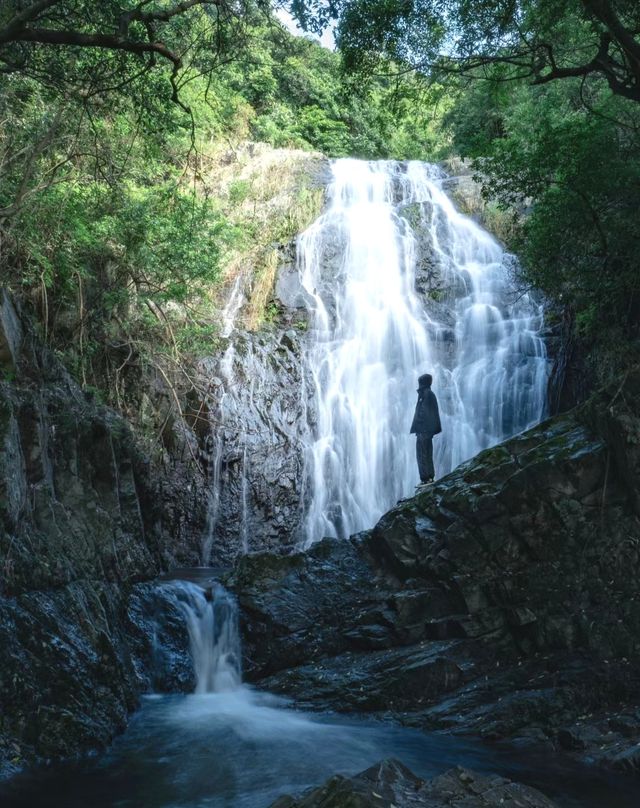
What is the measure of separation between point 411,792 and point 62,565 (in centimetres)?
477

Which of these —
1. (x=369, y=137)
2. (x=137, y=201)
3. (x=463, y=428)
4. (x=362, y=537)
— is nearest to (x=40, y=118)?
(x=137, y=201)

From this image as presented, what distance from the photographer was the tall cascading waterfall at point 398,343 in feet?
53.6

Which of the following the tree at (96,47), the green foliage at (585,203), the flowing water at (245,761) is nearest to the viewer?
the flowing water at (245,761)

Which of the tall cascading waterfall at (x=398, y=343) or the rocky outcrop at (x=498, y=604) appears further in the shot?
the tall cascading waterfall at (x=398, y=343)

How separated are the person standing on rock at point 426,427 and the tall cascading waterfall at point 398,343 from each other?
346 cm

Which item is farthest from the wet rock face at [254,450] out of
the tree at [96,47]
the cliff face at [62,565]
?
the tree at [96,47]

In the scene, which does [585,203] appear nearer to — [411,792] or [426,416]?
[426,416]

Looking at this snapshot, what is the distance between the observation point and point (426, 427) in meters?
12.4

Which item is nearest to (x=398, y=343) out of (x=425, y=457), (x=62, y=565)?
(x=425, y=457)

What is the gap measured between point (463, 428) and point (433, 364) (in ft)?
7.14

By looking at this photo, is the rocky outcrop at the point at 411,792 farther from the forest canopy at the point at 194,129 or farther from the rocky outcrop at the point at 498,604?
the forest canopy at the point at 194,129

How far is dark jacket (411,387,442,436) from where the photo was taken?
40.7ft

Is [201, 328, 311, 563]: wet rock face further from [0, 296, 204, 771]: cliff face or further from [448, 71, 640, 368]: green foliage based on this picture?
[448, 71, 640, 368]: green foliage

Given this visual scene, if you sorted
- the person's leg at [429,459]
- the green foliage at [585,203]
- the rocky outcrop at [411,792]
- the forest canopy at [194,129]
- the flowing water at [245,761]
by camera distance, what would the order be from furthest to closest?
the person's leg at [429,459] < the green foliage at [585,203] < the forest canopy at [194,129] < the flowing water at [245,761] < the rocky outcrop at [411,792]
